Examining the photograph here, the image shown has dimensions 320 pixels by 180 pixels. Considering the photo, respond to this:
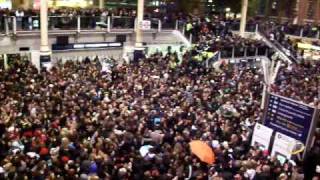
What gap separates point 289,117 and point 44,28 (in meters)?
13.2

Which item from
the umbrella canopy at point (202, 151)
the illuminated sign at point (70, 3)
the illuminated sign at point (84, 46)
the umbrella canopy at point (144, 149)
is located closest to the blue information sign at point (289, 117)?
the umbrella canopy at point (202, 151)

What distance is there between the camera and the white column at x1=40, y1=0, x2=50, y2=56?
73.1 ft

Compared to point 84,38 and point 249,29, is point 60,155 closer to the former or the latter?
point 84,38

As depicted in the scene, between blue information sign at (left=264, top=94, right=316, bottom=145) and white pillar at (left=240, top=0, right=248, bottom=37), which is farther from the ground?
white pillar at (left=240, top=0, right=248, bottom=37)

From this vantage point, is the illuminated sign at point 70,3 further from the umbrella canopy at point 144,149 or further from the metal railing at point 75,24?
the umbrella canopy at point 144,149

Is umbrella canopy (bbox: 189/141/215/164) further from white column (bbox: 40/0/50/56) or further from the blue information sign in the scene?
white column (bbox: 40/0/50/56)

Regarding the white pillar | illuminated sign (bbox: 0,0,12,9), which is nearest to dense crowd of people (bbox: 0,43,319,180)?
illuminated sign (bbox: 0,0,12,9)

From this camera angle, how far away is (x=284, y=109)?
44.3 feet

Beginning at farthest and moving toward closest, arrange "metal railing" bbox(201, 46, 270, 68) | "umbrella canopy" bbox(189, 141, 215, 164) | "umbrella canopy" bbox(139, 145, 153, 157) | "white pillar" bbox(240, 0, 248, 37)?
"white pillar" bbox(240, 0, 248, 37)
"metal railing" bbox(201, 46, 270, 68)
"umbrella canopy" bbox(139, 145, 153, 157)
"umbrella canopy" bbox(189, 141, 215, 164)

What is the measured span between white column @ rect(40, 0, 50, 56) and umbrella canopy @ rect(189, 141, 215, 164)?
12040 millimetres

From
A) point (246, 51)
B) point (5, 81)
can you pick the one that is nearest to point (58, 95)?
point (5, 81)

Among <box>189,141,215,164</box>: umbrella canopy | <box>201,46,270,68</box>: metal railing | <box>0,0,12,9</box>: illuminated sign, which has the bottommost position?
<box>189,141,215,164</box>: umbrella canopy

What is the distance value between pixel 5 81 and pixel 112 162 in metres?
8.29

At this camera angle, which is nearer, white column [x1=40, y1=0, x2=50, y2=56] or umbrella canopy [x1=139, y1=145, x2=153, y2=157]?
umbrella canopy [x1=139, y1=145, x2=153, y2=157]
